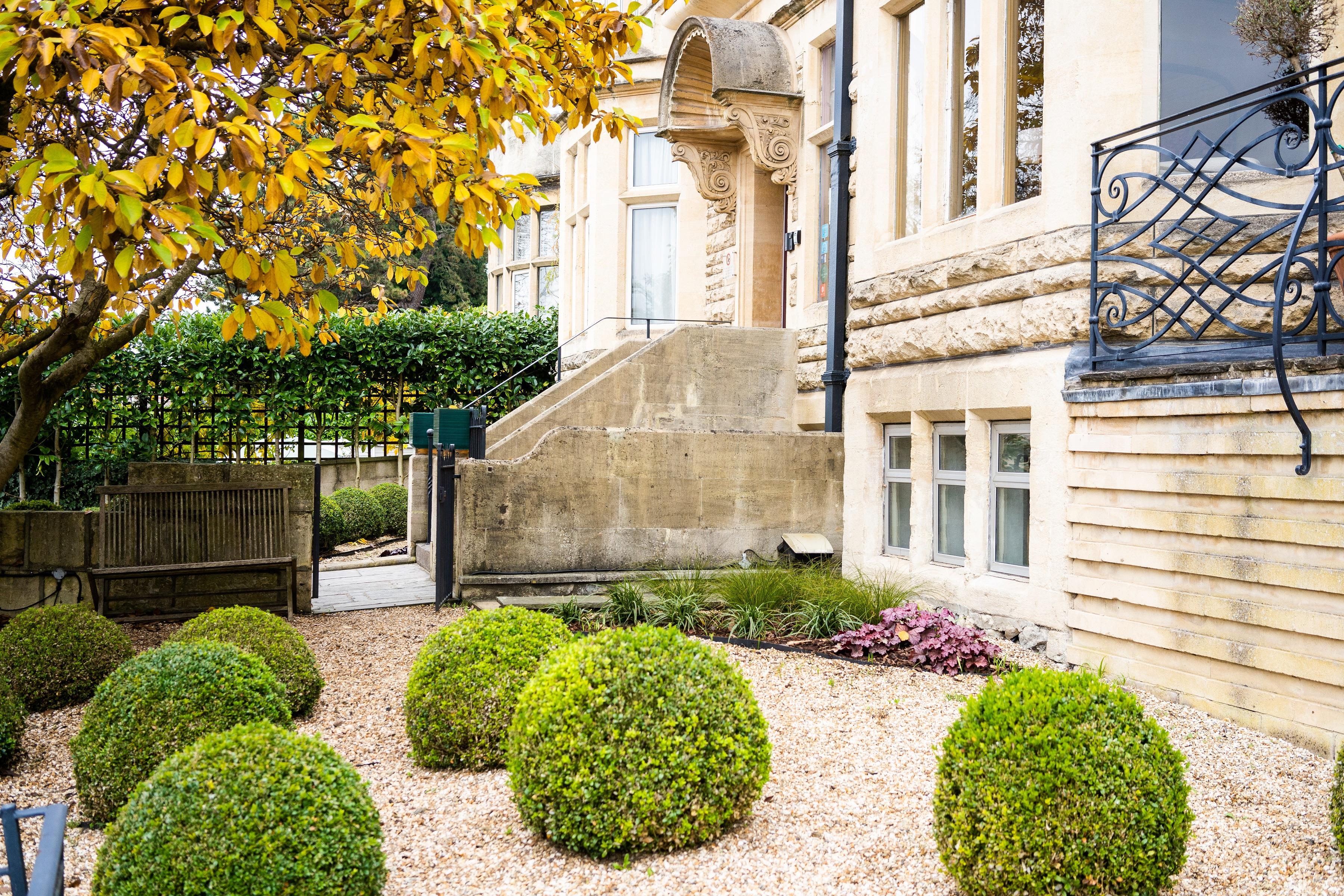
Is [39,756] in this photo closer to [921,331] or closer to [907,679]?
[907,679]

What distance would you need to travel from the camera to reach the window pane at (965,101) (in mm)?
7742

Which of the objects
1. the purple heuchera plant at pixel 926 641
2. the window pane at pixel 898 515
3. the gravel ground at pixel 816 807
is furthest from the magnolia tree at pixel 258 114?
the window pane at pixel 898 515

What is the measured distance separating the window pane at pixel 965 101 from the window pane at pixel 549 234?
1436cm

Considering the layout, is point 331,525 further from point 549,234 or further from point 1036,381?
point 549,234

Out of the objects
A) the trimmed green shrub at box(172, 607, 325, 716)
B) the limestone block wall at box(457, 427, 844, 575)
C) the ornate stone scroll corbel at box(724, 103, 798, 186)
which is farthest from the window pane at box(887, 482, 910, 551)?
the trimmed green shrub at box(172, 607, 325, 716)

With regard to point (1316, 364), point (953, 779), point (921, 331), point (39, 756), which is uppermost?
point (921, 331)

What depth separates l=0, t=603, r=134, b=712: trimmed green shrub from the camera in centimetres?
587

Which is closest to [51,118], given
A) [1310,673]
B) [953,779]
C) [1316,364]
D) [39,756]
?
[39,756]

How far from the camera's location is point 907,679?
20.1 feet

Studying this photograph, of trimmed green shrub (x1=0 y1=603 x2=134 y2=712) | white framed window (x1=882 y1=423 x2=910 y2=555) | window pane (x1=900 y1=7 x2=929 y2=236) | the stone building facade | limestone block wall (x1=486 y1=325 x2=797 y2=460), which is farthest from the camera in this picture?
limestone block wall (x1=486 y1=325 x2=797 y2=460)

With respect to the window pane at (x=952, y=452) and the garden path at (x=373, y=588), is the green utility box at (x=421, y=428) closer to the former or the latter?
the garden path at (x=373, y=588)

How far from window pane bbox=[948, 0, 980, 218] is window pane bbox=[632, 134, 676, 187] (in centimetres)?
668

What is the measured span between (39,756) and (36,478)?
9378 millimetres

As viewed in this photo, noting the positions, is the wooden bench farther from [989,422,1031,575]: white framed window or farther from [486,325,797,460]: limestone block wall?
[989,422,1031,575]: white framed window
